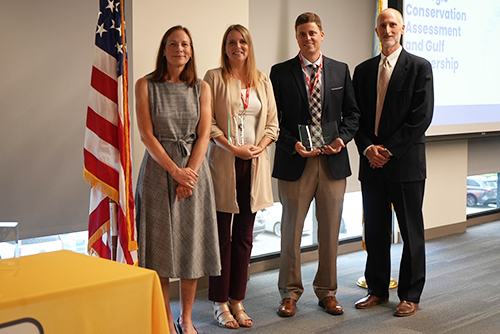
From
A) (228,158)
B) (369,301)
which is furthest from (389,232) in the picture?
(228,158)

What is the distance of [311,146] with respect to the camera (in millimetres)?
3484

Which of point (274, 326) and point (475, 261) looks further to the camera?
point (475, 261)

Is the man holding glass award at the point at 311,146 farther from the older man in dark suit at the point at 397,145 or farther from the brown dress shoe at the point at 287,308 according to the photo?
the older man in dark suit at the point at 397,145

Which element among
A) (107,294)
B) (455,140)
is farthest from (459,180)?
(107,294)

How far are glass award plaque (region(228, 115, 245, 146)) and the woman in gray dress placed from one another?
0.19 meters

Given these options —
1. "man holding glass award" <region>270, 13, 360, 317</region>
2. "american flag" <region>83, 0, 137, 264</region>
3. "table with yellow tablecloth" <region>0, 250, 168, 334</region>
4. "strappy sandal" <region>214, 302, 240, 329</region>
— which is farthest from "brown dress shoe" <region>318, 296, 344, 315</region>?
"table with yellow tablecloth" <region>0, 250, 168, 334</region>

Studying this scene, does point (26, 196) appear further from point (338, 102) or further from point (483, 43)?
point (483, 43)

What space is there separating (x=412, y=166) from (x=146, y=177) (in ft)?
5.69

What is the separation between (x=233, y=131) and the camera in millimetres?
3314

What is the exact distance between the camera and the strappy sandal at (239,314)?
11.2 feet

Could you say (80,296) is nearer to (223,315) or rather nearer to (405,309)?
(223,315)

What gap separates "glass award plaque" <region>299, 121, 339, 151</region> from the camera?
11.5 ft

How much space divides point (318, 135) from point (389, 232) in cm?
90

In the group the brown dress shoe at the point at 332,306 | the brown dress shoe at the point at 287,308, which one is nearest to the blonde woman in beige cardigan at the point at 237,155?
the brown dress shoe at the point at 287,308
